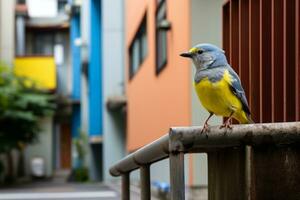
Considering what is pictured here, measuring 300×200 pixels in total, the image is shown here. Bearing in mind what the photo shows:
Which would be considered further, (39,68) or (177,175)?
(39,68)

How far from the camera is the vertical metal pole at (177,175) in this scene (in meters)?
2.38

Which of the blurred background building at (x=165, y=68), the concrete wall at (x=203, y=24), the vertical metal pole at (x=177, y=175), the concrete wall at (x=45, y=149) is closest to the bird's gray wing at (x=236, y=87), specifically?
the vertical metal pole at (x=177, y=175)

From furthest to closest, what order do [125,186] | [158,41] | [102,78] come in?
[102,78], [158,41], [125,186]

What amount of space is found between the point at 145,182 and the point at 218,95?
628 mm

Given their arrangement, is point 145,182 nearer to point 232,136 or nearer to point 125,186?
point 125,186

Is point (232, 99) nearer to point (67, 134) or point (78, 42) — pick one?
point (78, 42)

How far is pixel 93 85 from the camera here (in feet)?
91.1

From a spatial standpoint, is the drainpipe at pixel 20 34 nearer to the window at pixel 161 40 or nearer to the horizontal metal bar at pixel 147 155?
the window at pixel 161 40

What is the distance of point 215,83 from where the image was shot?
2887mm

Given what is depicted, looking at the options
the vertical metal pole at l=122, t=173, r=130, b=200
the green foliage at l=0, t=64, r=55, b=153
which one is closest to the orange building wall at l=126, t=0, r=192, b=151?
the vertical metal pole at l=122, t=173, r=130, b=200

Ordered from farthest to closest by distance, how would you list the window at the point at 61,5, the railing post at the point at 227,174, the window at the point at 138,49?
1. the window at the point at 61,5
2. the window at the point at 138,49
3. the railing post at the point at 227,174

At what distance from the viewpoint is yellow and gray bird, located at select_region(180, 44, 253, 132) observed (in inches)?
114

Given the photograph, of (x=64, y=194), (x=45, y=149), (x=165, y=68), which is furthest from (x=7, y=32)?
(x=165, y=68)

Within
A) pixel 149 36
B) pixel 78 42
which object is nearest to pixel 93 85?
pixel 78 42
